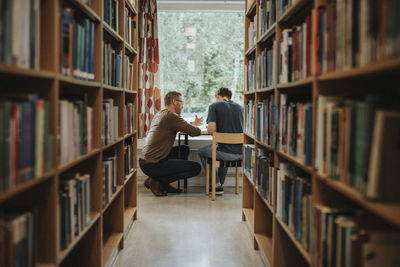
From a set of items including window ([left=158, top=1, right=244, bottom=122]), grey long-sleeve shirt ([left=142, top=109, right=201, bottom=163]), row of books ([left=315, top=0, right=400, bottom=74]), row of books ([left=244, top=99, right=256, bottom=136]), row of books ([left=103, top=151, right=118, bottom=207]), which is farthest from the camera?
window ([left=158, top=1, right=244, bottom=122])

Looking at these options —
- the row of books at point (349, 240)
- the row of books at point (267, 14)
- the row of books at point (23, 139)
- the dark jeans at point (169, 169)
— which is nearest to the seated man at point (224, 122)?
the dark jeans at point (169, 169)

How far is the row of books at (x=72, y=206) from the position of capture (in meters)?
1.63

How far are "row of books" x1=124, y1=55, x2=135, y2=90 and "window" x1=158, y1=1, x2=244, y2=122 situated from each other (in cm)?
191

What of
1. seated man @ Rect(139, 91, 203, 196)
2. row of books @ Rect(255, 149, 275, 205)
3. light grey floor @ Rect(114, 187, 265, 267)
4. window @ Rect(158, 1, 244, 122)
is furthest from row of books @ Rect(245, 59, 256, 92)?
window @ Rect(158, 1, 244, 122)

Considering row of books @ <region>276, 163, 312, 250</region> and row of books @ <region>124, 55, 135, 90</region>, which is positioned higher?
row of books @ <region>124, 55, 135, 90</region>

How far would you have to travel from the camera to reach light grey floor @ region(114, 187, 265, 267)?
2.61 m

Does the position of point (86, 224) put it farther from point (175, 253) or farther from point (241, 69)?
point (241, 69)

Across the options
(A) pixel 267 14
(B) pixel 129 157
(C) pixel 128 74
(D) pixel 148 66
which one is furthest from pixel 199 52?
(A) pixel 267 14

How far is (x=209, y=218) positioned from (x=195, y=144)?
1.47 meters

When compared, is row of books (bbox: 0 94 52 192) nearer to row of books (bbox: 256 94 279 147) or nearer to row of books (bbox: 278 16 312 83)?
row of books (bbox: 278 16 312 83)

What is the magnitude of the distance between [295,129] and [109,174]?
1221 millimetres

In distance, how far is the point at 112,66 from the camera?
2.55 metres

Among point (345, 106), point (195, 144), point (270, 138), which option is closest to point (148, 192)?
point (195, 144)

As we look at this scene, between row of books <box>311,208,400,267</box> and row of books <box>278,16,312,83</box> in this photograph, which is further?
row of books <box>278,16,312,83</box>
